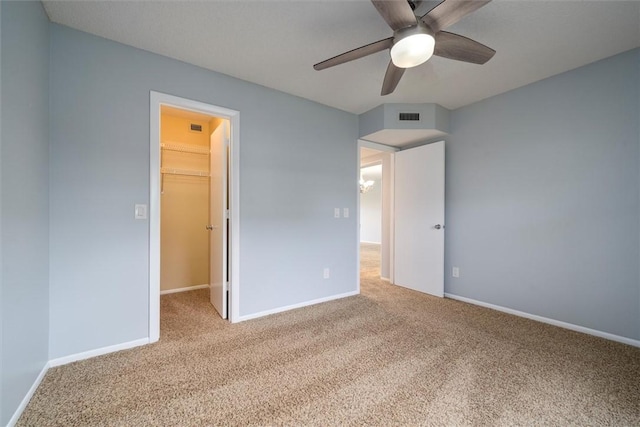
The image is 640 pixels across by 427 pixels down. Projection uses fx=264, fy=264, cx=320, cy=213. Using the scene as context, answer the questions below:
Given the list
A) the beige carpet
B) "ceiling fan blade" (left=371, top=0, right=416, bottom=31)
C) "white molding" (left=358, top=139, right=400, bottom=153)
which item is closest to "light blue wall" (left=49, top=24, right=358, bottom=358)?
the beige carpet

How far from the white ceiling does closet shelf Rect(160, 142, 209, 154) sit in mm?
1492

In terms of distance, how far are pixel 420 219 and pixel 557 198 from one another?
1.43 meters

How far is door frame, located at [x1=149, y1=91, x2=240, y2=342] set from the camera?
2180mm

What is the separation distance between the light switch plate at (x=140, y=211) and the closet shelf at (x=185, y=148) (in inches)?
65.1

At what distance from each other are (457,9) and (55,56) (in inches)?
104

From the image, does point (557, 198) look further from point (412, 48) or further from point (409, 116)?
point (412, 48)

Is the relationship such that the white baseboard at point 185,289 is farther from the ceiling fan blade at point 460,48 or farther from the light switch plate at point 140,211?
the ceiling fan blade at point 460,48

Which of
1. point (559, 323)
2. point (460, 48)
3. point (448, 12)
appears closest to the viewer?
point (448, 12)

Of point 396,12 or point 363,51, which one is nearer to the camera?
point 396,12

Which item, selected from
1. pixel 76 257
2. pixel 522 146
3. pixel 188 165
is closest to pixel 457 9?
pixel 522 146

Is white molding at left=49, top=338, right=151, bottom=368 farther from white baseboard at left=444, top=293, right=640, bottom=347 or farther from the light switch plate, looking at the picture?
white baseboard at left=444, top=293, right=640, bottom=347

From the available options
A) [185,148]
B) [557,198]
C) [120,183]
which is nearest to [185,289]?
[185,148]

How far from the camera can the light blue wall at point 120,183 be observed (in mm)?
1884

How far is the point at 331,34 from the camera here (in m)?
1.98
